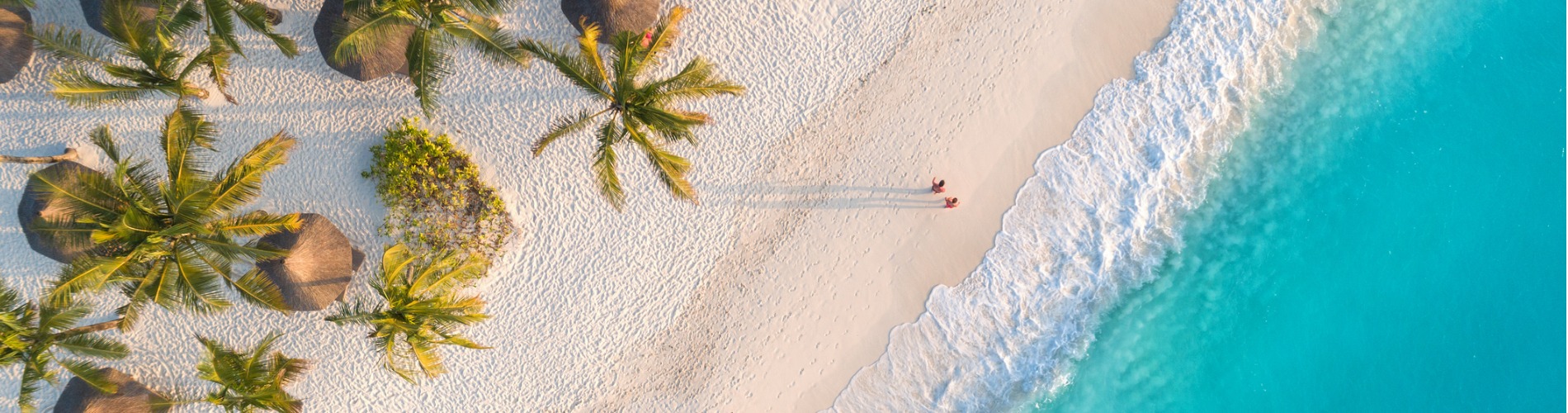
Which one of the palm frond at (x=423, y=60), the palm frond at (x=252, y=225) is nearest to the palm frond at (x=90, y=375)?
the palm frond at (x=252, y=225)

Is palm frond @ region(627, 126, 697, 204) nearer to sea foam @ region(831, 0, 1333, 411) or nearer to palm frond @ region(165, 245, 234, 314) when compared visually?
sea foam @ region(831, 0, 1333, 411)

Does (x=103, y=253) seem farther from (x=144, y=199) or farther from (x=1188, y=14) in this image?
(x=1188, y=14)

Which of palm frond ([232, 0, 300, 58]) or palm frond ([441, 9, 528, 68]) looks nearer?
palm frond ([441, 9, 528, 68])

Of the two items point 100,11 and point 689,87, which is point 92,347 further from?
point 689,87

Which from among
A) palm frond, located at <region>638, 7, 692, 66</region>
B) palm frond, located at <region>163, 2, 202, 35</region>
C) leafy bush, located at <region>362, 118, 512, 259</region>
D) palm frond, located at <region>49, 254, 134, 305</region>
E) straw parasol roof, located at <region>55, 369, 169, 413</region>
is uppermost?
palm frond, located at <region>638, 7, 692, 66</region>

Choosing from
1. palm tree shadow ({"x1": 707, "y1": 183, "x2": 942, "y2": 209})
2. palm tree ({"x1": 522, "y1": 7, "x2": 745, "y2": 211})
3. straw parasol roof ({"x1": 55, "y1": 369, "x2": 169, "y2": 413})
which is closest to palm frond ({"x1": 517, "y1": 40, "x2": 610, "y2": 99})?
palm tree ({"x1": 522, "y1": 7, "x2": 745, "y2": 211})

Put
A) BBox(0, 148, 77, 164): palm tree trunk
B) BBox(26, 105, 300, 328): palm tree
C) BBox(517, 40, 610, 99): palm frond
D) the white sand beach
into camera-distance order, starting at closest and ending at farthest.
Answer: BBox(26, 105, 300, 328): palm tree → BBox(517, 40, 610, 99): palm frond → BBox(0, 148, 77, 164): palm tree trunk → the white sand beach

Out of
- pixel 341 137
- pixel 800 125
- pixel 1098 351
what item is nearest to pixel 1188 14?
pixel 1098 351
